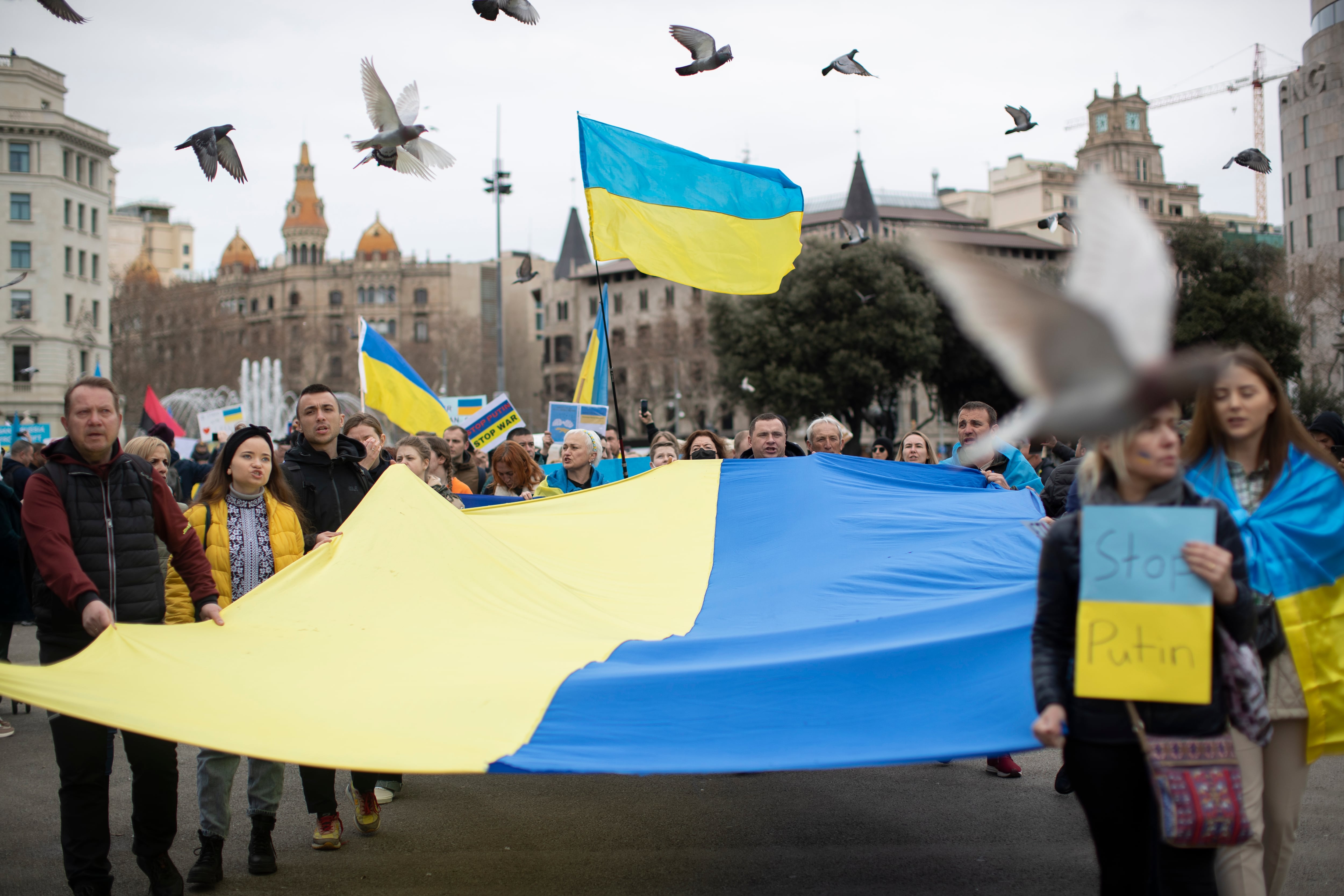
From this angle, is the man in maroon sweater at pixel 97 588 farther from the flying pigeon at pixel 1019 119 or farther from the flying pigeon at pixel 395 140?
the flying pigeon at pixel 1019 119

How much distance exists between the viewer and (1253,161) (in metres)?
11.5

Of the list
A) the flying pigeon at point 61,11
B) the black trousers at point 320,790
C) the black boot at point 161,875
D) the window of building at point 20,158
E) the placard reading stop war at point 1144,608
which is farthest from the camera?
the window of building at point 20,158

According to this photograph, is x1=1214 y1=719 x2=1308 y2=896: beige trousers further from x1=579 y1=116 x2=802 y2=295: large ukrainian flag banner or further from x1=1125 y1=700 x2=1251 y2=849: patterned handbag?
x1=579 y1=116 x2=802 y2=295: large ukrainian flag banner

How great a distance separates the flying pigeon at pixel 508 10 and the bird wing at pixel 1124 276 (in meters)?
7.12

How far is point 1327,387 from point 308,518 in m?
42.6

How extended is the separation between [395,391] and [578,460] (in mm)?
6032

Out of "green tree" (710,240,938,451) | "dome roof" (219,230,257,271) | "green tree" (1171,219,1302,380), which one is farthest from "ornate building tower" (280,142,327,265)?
"green tree" (1171,219,1302,380)

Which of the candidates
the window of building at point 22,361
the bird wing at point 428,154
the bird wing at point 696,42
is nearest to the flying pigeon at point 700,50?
the bird wing at point 696,42

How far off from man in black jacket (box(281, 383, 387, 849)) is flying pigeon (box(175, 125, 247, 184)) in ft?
11.9

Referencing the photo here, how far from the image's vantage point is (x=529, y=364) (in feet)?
341

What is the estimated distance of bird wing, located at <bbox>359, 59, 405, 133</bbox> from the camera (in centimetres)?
866

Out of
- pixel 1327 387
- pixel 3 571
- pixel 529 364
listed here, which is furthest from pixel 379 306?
pixel 3 571

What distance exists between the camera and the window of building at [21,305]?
64500 millimetres

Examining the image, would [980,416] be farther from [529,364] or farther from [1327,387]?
[529,364]
